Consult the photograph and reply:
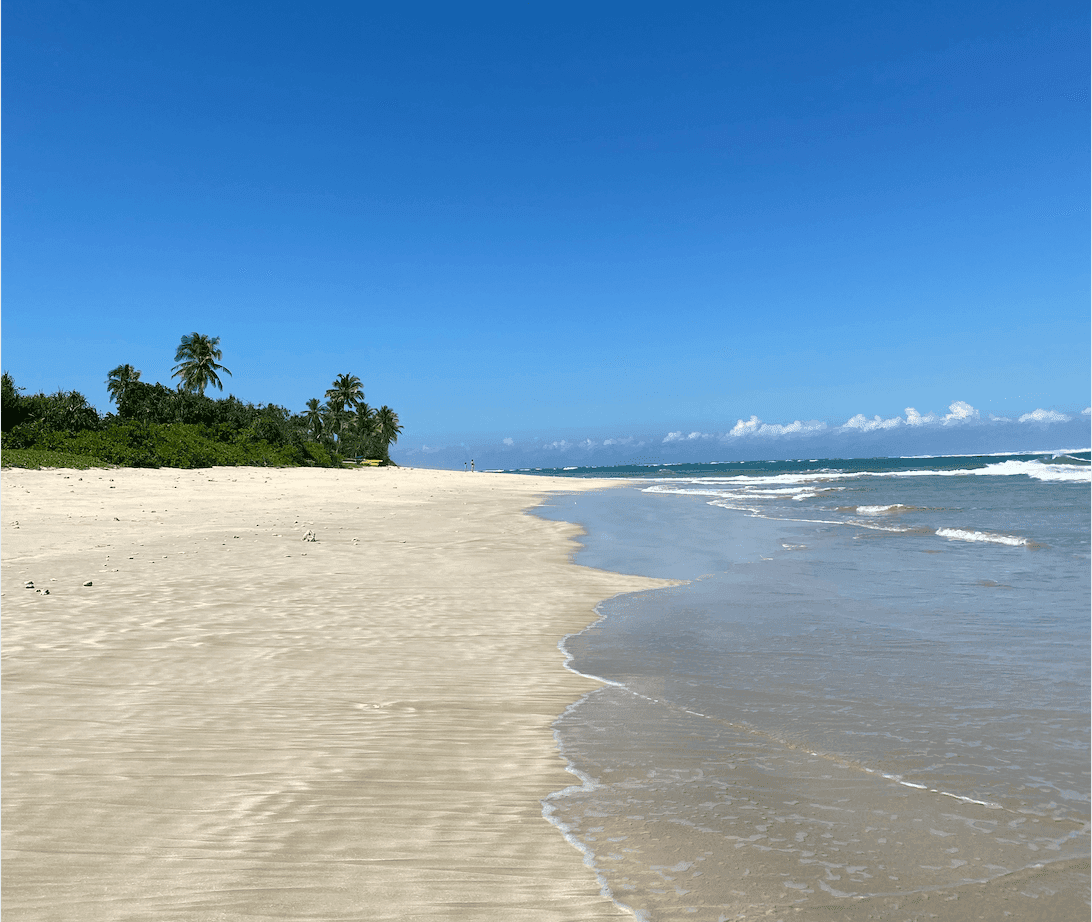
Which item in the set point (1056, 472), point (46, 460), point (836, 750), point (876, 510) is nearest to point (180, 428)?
point (46, 460)

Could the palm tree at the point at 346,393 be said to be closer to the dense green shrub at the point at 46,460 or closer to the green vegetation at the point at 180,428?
the green vegetation at the point at 180,428

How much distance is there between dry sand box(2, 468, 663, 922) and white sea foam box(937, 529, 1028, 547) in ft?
35.7

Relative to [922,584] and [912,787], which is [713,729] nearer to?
[912,787]

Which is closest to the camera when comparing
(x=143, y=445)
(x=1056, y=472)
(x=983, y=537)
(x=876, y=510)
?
(x=983, y=537)

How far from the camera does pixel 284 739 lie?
4.81 metres

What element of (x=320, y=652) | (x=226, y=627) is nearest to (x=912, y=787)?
(x=320, y=652)

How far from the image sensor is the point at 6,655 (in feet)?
21.2

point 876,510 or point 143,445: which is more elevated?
point 143,445

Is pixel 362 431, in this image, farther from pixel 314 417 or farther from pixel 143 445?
pixel 143 445

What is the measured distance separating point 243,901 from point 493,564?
10.3 metres

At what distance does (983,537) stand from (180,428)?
47121 millimetres

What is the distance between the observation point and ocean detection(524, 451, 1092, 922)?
3193mm

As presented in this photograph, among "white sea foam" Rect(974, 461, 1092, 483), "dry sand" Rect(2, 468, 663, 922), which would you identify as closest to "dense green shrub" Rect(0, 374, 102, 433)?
"dry sand" Rect(2, 468, 663, 922)

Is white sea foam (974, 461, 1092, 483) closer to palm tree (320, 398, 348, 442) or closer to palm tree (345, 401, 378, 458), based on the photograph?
palm tree (345, 401, 378, 458)
